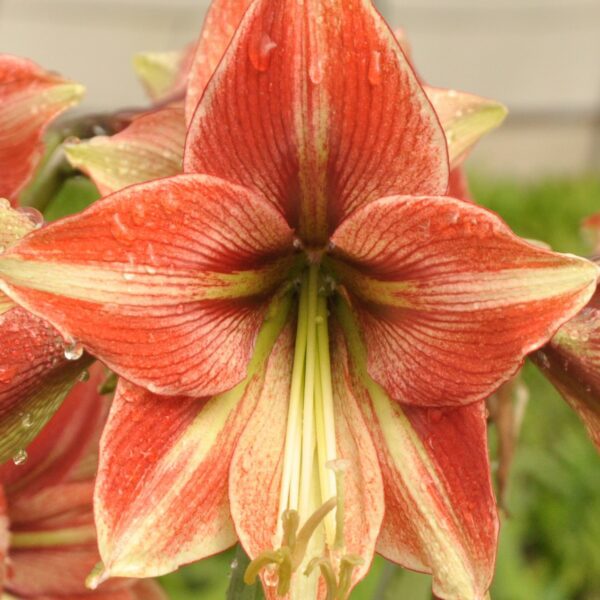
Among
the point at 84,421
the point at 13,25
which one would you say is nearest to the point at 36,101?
the point at 84,421

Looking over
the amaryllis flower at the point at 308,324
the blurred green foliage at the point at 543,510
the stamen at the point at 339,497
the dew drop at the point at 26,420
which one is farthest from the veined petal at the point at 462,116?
the blurred green foliage at the point at 543,510

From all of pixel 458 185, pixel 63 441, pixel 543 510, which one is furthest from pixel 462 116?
pixel 543 510

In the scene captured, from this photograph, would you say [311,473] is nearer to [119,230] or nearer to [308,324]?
[308,324]

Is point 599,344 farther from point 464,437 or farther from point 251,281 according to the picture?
point 251,281

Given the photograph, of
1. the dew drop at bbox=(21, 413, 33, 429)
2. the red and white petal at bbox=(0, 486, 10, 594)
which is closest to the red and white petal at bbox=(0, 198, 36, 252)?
the dew drop at bbox=(21, 413, 33, 429)

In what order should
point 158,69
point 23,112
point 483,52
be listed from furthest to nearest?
point 483,52
point 158,69
point 23,112

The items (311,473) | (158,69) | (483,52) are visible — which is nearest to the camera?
(311,473)

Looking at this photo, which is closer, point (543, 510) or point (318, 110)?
point (318, 110)
